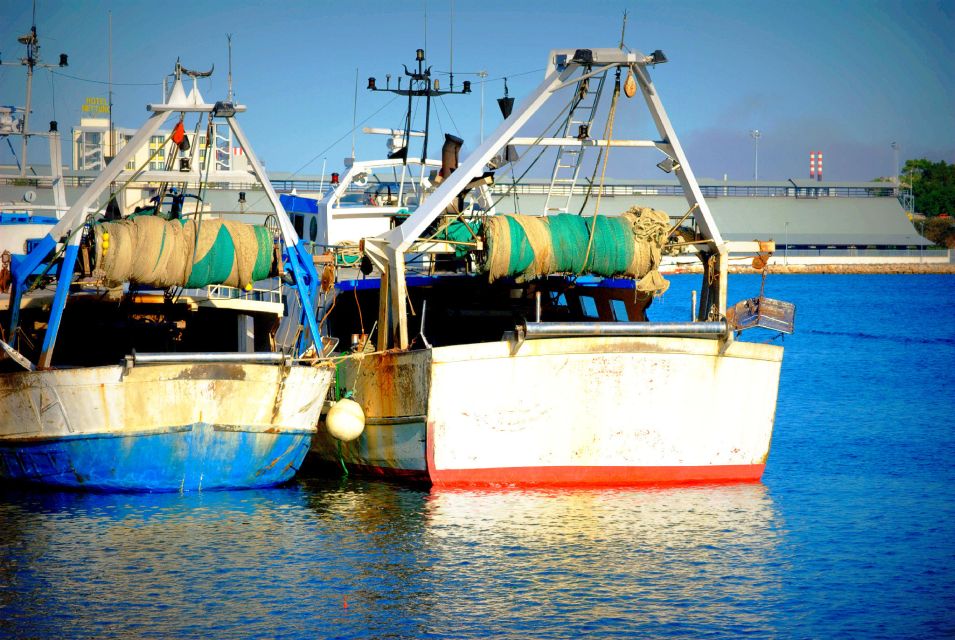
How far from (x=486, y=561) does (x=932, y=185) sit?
148 metres

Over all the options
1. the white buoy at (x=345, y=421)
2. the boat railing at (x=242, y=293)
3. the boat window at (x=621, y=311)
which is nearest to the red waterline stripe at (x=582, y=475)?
the white buoy at (x=345, y=421)

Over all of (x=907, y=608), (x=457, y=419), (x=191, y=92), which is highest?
(x=191, y=92)

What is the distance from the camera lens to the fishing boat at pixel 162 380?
14.5m

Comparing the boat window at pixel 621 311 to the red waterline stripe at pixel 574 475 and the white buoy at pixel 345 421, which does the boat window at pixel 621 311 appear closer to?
the red waterline stripe at pixel 574 475

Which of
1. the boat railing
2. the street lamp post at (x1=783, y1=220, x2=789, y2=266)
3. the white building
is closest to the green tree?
the street lamp post at (x1=783, y1=220, x2=789, y2=266)

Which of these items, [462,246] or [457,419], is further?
[462,246]

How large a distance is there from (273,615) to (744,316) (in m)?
7.22

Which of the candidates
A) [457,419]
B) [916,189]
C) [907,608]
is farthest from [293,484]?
[916,189]

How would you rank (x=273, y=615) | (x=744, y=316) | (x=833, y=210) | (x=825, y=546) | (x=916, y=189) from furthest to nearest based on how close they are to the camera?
(x=916, y=189), (x=833, y=210), (x=744, y=316), (x=825, y=546), (x=273, y=615)

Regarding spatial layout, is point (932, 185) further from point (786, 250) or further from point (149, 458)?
point (149, 458)

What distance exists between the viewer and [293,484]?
16875 mm

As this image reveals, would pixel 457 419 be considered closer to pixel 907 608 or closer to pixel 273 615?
pixel 273 615

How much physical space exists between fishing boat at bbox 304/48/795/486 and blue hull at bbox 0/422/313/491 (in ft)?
3.72

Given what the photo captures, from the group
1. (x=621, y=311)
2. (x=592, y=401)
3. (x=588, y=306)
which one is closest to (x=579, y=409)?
(x=592, y=401)
